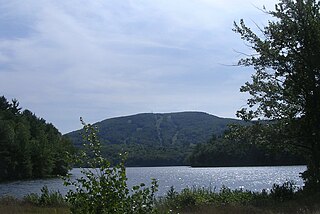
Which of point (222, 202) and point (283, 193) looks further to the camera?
point (283, 193)

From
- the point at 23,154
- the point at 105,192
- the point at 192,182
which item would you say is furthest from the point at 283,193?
the point at 23,154

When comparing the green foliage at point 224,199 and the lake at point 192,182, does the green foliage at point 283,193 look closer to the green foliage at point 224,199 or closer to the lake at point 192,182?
the green foliage at point 224,199

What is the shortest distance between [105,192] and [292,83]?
609 inches

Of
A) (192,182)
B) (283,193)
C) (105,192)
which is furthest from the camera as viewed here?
(192,182)

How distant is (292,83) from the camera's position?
20.4 m

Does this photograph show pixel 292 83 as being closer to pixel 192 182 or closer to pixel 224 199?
pixel 224 199

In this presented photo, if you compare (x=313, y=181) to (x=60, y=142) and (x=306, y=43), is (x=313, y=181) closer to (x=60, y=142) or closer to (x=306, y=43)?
(x=306, y=43)

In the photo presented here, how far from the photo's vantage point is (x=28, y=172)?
85750 millimetres

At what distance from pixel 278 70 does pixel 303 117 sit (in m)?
2.39

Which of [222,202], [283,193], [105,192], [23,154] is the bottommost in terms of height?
[222,202]

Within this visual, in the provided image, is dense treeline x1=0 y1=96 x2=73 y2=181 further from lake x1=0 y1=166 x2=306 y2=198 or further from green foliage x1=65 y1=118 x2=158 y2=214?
green foliage x1=65 y1=118 x2=158 y2=214

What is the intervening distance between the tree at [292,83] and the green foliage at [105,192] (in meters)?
14.3

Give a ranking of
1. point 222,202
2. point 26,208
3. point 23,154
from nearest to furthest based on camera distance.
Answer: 1. point 222,202
2. point 26,208
3. point 23,154

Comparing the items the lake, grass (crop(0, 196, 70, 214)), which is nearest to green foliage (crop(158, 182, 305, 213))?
the lake
